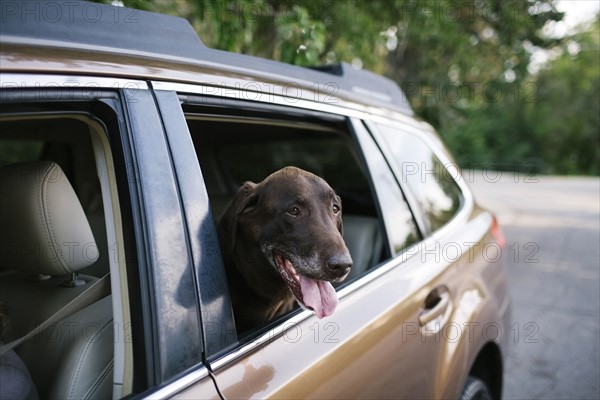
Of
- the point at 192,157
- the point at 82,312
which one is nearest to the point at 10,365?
the point at 82,312

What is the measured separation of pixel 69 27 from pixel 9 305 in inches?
49.0

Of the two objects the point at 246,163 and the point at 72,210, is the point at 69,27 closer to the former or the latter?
the point at 72,210

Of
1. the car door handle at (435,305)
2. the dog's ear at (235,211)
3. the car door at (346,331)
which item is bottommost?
the car door handle at (435,305)

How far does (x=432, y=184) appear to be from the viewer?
3236 millimetres

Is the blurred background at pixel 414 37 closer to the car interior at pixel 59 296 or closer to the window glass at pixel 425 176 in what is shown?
the window glass at pixel 425 176

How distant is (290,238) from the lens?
1.96 metres

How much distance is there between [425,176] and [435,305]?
99cm

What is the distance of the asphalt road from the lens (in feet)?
14.1

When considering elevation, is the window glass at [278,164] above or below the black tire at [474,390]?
above

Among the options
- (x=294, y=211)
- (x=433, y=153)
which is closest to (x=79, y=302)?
(x=294, y=211)

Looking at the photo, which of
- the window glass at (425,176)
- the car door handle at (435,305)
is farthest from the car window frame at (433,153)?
the car door handle at (435,305)

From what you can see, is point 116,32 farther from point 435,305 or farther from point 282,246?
point 435,305

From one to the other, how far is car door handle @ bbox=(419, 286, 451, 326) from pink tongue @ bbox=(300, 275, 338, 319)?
63 cm

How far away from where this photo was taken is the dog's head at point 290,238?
5.94ft
